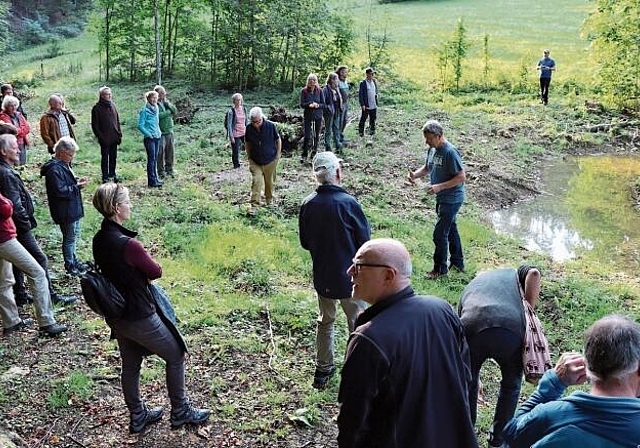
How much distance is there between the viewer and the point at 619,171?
1570 centimetres

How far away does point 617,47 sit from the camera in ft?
66.2

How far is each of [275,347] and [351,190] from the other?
6.33 metres

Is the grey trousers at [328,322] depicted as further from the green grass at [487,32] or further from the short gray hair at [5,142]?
the green grass at [487,32]

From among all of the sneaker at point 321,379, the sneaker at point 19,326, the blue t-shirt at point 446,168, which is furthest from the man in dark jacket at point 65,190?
the blue t-shirt at point 446,168

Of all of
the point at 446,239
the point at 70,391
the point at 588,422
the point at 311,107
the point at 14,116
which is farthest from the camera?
the point at 311,107

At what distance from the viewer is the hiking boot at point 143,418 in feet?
16.0

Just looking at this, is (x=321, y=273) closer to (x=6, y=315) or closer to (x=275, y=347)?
(x=275, y=347)

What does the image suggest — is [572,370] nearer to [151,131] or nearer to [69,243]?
[69,243]

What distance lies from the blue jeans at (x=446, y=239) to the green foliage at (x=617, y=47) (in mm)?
14002

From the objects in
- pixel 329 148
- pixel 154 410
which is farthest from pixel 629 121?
pixel 154 410

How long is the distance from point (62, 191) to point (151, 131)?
15.3 ft

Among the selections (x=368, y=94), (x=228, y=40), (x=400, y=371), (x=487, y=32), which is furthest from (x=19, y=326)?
(x=487, y=32)

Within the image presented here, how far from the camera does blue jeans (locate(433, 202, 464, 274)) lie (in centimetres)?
811

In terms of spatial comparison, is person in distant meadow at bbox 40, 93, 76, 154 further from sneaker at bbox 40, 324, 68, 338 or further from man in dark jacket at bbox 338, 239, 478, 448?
man in dark jacket at bbox 338, 239, 478, 448
